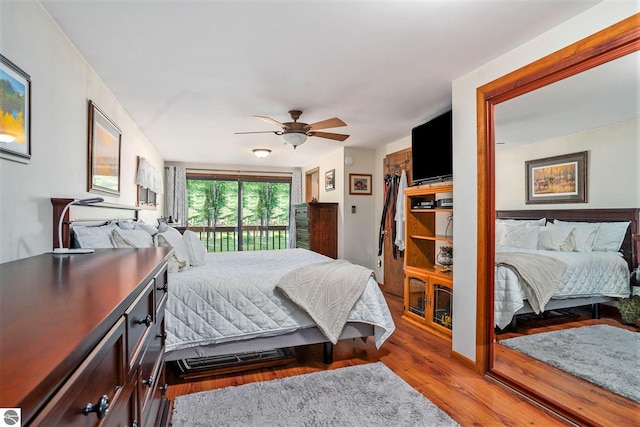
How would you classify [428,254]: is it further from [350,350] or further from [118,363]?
[118,363]

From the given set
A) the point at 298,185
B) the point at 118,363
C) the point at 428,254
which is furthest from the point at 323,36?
the point at 298,185

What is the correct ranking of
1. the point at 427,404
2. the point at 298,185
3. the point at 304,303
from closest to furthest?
the point at 427,404 → the point at 304,303 → the point at 298,185

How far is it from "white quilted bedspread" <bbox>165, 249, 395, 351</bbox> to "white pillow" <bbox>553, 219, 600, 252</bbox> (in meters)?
1.45

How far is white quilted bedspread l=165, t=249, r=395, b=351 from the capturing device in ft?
7.90

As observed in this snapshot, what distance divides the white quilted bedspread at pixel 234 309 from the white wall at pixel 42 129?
0.92m

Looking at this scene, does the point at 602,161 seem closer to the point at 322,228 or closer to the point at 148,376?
the point at 148,376

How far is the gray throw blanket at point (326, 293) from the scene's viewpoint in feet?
8.52

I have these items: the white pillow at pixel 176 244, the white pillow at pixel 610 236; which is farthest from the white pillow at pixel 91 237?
the white pillow at pixel 610 236

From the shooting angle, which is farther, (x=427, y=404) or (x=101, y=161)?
(x=101, y=161)

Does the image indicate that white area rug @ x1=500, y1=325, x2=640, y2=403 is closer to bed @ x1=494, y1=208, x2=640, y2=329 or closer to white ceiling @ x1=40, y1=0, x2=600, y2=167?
bed @ x1=494, y1=208, x2=640, y2=329

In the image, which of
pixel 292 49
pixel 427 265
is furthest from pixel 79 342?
pixel 427 265

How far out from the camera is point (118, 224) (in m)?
2.91

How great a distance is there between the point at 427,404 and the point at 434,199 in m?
2.44

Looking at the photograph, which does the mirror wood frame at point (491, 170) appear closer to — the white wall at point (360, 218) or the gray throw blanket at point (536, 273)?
the gray throw blanket at point (536, 273)
